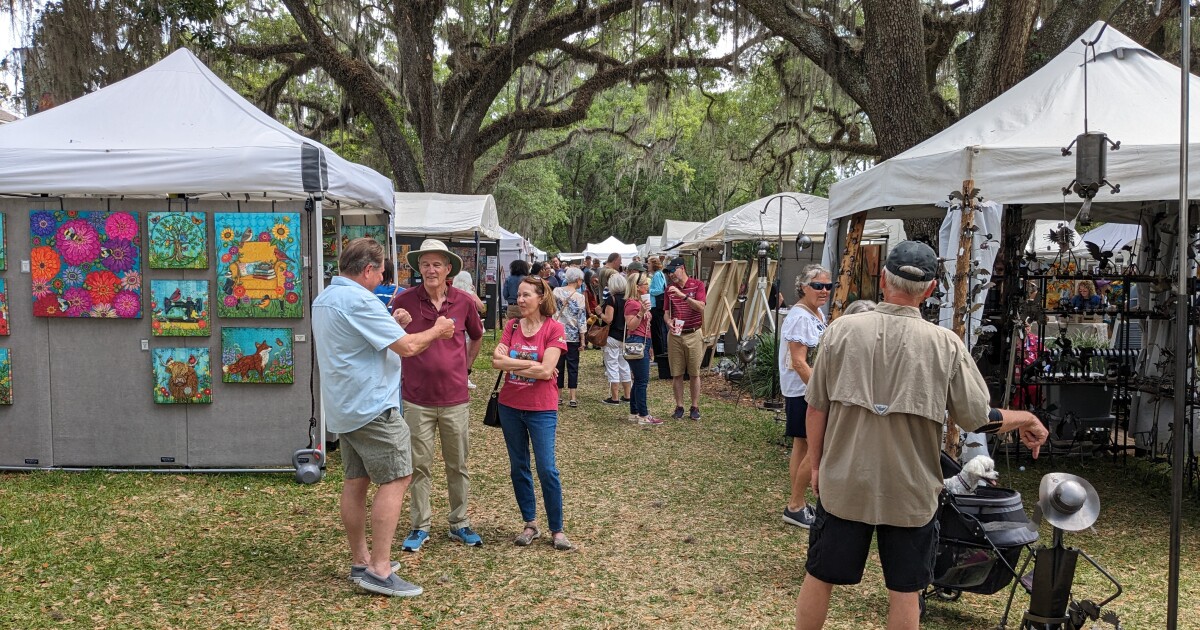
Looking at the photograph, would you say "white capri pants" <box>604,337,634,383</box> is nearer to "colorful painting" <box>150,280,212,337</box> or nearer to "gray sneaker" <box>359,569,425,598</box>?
"colorful painting" <box>150,280,212,337</box>

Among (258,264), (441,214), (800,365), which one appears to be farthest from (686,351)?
(441,214)

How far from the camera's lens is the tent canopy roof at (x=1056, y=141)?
5.44m

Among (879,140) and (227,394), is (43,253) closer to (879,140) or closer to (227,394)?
(227,394)

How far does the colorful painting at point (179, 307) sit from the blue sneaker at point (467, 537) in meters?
2.78

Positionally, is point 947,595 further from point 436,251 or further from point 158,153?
point 158,153

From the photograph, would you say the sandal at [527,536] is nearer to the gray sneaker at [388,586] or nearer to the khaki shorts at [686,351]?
the gray sneaker at [388,586]

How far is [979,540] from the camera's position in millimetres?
3742

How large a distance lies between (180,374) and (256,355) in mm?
604

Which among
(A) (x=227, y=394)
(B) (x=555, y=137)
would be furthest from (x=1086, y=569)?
(B) (x=555, y=137)

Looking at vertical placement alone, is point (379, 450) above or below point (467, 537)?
above

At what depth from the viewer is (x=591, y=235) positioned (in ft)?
176

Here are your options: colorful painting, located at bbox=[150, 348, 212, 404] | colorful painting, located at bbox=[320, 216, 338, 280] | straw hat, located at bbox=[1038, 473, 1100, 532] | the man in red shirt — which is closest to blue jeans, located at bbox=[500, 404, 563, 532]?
straw hat, located at bbox=[1038, 473, 1100, 532]

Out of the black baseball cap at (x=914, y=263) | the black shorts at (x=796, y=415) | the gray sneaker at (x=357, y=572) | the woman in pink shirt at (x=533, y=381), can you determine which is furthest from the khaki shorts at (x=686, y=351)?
the black baseball cap at (x=914, y=263)

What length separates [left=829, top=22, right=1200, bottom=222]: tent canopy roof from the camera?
214 inches
